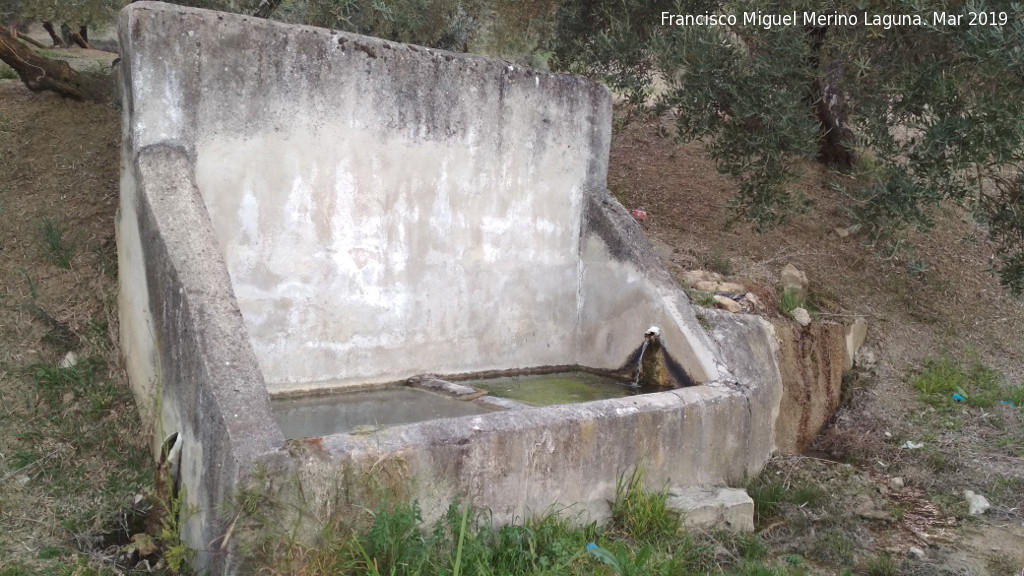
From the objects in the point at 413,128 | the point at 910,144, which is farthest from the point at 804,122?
the point at 413,128

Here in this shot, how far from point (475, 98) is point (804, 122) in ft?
9.46

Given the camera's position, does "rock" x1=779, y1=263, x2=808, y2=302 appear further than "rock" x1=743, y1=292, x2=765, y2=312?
Yes

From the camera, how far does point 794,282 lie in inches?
327

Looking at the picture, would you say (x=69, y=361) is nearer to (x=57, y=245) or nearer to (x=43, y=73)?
(x=57, y=245)

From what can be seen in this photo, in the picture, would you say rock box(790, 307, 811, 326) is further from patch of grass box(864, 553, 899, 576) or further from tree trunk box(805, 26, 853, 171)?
patch of grass box(864, 553, 899, 576)

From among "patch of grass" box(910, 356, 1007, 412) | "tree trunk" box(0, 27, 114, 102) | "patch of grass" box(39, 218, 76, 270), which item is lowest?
"patch of grass" box(910, 356, 1007, 412)

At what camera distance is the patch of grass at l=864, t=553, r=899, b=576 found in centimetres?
498

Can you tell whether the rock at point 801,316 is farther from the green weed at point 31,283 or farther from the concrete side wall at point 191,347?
the green weed at point 31,283

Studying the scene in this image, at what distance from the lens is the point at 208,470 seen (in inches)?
154

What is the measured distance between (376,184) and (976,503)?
184 inches

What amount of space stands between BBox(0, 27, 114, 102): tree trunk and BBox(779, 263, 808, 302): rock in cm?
642

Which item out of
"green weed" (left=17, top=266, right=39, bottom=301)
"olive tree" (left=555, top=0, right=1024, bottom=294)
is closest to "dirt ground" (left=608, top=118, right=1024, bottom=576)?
"olive tree" (left=555, top=0, right=1024, bottom=294)

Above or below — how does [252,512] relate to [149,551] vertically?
above

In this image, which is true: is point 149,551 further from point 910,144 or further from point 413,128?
point 910,144
